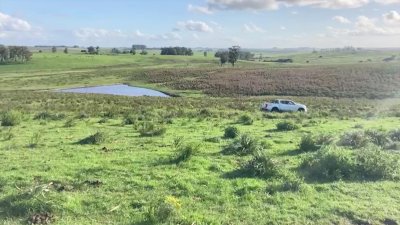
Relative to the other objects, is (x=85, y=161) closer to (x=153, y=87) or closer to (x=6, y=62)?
(x=153, y=87)

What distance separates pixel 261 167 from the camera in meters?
13.2

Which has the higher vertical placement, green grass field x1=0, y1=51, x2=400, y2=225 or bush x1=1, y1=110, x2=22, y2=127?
green grass field x1=0, y1=51, x2=400, y2=225

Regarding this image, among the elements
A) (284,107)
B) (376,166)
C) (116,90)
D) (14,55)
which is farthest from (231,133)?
(14,55)

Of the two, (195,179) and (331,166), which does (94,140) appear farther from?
(331,166)

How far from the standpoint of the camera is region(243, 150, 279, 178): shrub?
13.0 m

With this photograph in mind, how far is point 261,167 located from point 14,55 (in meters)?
174

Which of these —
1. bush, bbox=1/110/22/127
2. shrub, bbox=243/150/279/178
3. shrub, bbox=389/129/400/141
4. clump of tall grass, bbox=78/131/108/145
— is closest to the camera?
shrub, bbox=243/150/279/178

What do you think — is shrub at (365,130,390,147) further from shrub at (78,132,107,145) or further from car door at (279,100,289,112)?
car door at (279,100,289,112)

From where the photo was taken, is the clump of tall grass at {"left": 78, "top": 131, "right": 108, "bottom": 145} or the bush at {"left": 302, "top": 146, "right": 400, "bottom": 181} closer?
the bush at {"left": 302, "top": 146, "right": 400, "bottom": 181}

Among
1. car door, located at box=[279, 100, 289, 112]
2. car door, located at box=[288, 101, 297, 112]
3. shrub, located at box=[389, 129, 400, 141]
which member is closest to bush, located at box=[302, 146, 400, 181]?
shrub, located at box=[389, 129, 400, 141]

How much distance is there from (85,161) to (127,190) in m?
3.78

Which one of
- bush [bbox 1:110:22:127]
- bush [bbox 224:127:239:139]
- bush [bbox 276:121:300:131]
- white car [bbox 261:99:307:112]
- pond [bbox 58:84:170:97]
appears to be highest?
bush [bbox 224:127:239:139]

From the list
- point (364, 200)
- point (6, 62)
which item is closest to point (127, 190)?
point (364, 200)

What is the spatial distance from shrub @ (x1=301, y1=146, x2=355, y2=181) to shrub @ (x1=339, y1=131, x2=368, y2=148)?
4.19 metres
